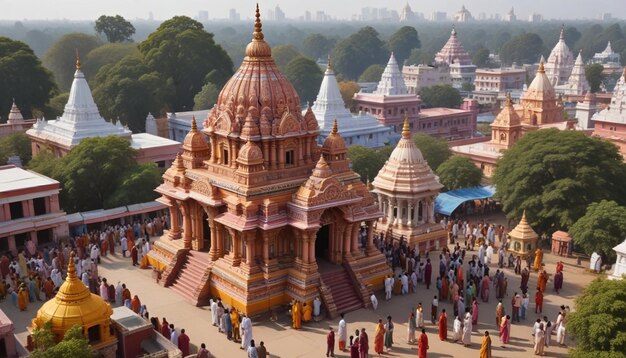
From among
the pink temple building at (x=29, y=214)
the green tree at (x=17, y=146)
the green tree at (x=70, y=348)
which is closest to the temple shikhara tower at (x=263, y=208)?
the pink temple building at (x=29, y=214)

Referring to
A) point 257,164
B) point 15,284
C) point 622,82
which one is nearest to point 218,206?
point 257,164

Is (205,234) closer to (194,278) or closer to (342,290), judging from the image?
(194,278)

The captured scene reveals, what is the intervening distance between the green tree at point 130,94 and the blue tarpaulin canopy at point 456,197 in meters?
23.7

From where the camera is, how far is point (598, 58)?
109562 mm

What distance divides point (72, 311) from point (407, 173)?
12696mm

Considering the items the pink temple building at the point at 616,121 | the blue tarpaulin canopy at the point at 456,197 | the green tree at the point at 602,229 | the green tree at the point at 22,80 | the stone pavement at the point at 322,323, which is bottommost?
the stone pavement at the point at 322,323

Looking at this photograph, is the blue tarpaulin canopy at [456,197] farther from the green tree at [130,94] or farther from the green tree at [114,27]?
the green tree at [114,27]

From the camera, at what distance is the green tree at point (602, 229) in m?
19.6

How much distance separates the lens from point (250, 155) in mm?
16391

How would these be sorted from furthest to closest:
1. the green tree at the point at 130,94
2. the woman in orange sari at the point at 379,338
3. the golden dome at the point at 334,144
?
the green tree at the point at 130,94 < the golden dome at the point at 334,144 < the woman in orange sari at the point at 379,338

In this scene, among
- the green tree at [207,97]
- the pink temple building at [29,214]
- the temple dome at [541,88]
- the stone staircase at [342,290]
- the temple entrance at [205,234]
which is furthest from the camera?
the green tree at [207,97]

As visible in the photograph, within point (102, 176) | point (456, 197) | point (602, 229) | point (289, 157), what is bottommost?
point (456, 197)

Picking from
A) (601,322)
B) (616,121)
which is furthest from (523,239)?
(616,121)

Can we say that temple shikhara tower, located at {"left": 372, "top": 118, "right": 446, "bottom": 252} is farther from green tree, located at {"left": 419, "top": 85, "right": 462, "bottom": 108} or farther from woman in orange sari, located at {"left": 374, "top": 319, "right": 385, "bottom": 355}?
green tree, located at {"left": 419, "top": 85, "right": 462, "bottom": 108}
